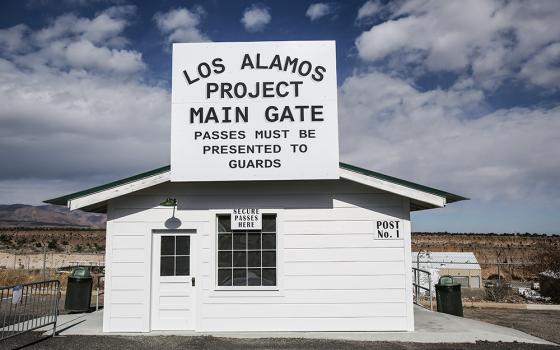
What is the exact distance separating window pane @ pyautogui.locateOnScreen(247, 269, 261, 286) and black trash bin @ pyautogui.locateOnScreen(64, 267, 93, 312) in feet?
16.3

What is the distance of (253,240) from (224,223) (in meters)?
0.69

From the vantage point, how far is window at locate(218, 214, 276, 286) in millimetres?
9672

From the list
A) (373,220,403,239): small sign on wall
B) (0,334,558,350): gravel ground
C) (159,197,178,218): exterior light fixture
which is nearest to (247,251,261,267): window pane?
(0,334,558,350): gravel ground

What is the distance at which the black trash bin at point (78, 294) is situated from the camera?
12055mm

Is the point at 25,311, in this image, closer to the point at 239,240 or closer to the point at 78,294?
the point at 78,294

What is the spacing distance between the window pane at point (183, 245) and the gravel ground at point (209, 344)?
167 centimetres

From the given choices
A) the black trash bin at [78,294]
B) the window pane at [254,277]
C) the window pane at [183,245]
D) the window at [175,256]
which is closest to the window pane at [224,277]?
the window pane at [254,277]

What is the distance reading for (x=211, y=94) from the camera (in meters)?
9.53

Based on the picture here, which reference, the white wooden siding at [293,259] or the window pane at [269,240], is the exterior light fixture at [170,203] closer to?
the white wooden siding at [293,259]

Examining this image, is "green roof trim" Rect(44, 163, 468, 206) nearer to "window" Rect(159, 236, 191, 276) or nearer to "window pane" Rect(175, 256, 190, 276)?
"window" Rect(159, 236, 191, 276)

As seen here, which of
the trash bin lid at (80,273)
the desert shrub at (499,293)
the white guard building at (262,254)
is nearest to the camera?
the white guard building at (262,254)

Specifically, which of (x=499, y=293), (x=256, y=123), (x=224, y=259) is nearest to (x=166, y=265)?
(x=224, y=259)

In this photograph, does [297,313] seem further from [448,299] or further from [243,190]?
[448,299]

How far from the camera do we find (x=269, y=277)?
967 centimetres
